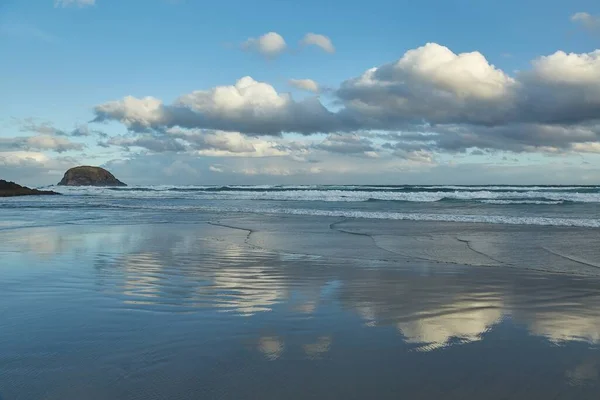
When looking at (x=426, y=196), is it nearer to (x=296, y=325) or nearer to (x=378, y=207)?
(x=378, y=207)

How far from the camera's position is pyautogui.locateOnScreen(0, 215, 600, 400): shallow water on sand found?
3.51m

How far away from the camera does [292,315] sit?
215 inches

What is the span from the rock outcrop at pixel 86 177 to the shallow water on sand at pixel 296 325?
108 m

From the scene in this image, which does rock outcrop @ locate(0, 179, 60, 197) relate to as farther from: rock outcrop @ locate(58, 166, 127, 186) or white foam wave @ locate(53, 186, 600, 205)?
rock outcrop @ locate(58, 166, 127, 186)

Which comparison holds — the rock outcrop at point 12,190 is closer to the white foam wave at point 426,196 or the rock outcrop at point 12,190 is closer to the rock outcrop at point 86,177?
the white foam wave at point 426,196

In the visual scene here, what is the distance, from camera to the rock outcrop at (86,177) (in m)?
109

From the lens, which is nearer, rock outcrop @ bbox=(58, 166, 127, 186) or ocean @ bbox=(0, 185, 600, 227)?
ocean @ bbox=(0, 185, 600, 227)

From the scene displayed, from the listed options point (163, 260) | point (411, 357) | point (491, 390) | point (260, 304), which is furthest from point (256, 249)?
point (491, 390)

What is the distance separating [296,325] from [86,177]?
11634 cm

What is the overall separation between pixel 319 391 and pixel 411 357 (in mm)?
1085

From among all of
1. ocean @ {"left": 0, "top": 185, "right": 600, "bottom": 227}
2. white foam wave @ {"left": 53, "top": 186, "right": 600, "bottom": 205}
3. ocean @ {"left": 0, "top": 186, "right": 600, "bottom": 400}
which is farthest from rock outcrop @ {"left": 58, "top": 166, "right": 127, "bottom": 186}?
ocean @ {"left": 0, "top": 186, "right": 600, "bottom": 400}

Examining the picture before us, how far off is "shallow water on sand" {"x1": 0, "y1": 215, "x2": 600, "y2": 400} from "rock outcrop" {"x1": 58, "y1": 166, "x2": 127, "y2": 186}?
108 metres

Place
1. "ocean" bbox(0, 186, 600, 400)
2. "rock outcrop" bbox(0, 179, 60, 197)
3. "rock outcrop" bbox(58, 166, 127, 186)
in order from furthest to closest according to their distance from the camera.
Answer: "rock outcrop" bbox(58, 166, 127, 186)
"rock outcrop" bbox(0, 179, 60, 197)
"ocean" bbox(0, 186, 600, 400)

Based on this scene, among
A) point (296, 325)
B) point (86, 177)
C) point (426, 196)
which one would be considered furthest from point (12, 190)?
point (86, 177)
